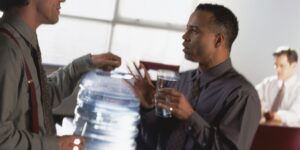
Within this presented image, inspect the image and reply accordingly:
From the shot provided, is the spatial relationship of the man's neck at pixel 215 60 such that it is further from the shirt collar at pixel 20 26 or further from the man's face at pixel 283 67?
the man's face at pixel 283 67

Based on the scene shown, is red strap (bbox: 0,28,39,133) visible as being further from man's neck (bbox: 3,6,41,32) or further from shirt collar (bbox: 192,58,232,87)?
shirt collar (bbox: 192,58,232,87)

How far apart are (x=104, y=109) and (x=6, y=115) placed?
52.4 inches

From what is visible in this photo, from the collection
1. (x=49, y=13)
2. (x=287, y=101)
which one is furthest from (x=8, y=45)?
(x=287, y=101)

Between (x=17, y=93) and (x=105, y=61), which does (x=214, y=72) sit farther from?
(x=17, y=93)

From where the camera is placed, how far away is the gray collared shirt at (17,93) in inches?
42.3

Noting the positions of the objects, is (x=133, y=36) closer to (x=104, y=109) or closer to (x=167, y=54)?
(x=167, y=54)

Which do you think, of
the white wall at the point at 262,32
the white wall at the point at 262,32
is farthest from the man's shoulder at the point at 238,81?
the white wall at the point at 262,32

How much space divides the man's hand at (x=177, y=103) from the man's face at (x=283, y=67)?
2.87 m

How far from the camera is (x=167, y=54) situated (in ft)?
16.4

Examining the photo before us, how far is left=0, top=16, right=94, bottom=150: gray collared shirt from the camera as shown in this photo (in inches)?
42.3

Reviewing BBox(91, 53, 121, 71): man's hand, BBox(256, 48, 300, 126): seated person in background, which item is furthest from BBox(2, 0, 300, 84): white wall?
BBox(91, 53, 121, 71): man's hand

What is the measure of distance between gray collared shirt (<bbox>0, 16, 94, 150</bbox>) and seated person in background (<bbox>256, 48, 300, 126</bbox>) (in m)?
→ 2.96

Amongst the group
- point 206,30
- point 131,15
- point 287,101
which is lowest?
point 287,101

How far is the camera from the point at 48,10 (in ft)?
4.02
